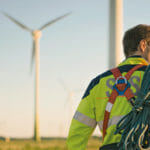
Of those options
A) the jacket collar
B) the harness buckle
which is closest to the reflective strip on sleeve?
the harness buckle

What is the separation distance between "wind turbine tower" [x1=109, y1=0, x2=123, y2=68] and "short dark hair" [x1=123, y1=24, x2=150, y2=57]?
8.64 metres

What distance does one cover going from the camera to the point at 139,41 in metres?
4.59

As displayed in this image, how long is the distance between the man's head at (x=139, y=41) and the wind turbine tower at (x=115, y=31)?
Answer: 8651 mm

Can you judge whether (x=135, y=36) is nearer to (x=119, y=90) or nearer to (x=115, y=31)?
(x=119, y=90)

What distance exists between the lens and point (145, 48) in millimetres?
4598

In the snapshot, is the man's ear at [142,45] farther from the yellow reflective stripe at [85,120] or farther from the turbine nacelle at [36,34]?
the turbine nacelle at [36,34]

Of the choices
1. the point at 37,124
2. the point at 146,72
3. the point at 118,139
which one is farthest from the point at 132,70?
the point at 37,124

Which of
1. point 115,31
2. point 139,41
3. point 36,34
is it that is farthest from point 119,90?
point 36,34

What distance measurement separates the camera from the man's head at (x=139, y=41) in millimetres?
4582

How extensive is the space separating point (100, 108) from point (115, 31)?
947 cm

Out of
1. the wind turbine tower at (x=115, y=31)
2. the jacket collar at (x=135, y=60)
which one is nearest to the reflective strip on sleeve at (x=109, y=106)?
the jacket collar at (x=135, y=60)

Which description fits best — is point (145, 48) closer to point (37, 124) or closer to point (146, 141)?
point (146, 141)

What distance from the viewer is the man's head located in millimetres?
4582

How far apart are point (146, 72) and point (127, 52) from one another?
540 millimetres
